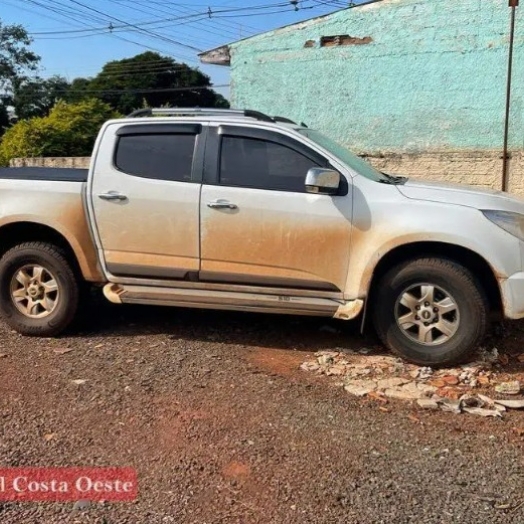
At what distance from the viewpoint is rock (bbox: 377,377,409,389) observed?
454cm

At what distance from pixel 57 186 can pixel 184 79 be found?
55.4 metres

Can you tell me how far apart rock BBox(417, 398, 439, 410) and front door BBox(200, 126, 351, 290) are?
Result: 3.67ft

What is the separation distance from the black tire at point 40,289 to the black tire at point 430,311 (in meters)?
2.63

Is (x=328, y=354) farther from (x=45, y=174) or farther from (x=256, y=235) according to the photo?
(x=45, y=174)

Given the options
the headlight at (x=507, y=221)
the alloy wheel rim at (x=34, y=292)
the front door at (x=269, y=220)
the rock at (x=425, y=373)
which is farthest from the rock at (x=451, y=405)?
the alloy wheel rim at (x=34, y=292)

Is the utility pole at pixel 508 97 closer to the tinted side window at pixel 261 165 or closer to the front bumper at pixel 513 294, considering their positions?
the front bumper at pixel 513 294

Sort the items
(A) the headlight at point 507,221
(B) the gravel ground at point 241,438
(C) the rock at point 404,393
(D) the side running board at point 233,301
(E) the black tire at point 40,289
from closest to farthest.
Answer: (B) the gravel ground at point 241,438, (C) the rock at point 404,393, (A) the headlight at point 507,221, (D) the side running board at point 233,301, (E) the black tire at point 40,289

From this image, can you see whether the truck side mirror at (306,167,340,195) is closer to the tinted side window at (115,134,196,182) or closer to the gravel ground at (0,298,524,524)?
the tinted side window at (115,134,196,182)

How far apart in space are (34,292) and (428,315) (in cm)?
335

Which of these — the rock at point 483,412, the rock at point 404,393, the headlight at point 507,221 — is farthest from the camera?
the headlight at point 507,221

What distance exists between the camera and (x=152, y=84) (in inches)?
2322

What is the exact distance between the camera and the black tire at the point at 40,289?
5516mm

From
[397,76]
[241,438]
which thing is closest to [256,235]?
[241,438]

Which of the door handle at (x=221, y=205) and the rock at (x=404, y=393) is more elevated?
the door handle at (x=221, y=205)
